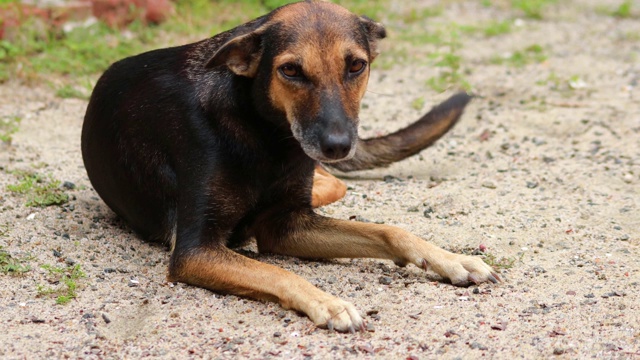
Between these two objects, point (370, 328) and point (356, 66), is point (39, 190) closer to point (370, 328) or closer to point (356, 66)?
point (356, 66)

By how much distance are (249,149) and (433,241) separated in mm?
1387

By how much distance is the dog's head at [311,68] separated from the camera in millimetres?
4590

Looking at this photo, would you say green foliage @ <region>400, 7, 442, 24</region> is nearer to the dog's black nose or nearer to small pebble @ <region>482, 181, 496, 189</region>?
small pebble @ <region>482, 181, 496, 189</region>

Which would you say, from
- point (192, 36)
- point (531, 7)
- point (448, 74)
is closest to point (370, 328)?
point (448, 74)

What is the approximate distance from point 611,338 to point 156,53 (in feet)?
10.3

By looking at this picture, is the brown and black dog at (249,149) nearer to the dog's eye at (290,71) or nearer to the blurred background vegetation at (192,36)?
the dog's eye at (290,71)

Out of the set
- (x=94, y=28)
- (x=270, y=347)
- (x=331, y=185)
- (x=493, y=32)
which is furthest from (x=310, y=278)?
(x=493, y=32)

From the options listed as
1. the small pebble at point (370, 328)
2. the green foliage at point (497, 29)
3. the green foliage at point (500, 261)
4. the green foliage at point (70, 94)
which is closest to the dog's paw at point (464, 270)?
the green foliage at point (500, 261)

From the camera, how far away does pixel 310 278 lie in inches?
199

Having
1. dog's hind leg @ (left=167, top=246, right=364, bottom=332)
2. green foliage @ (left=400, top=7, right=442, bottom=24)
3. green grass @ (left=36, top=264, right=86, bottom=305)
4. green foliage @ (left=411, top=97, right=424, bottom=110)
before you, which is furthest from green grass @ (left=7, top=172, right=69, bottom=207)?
green foliage @ (left=400, top=7, right=442, bottom=24)

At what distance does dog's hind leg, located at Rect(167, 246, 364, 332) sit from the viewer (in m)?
4.34

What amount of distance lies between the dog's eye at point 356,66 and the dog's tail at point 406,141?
1765 mm

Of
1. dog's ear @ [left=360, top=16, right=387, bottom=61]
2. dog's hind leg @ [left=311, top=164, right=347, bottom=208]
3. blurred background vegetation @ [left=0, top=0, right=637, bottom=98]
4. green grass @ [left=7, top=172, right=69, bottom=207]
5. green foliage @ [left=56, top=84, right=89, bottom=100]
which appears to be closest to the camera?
dog's ear @ [left=360, top=16, right=387, bottom=61]

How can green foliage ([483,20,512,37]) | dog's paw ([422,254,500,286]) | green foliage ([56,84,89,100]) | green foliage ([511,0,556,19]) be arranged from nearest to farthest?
dog's paw ([422,254,500,286]), green foliage ([56,84,89,100]), green foliage ([483,20,512,37]), green foliage ([511,0,556,19])
